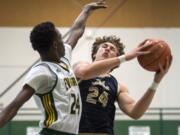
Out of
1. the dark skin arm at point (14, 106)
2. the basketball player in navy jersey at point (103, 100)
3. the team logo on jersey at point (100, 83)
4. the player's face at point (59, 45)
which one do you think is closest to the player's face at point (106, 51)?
the basketball player in navy jersey at point (103, 100)

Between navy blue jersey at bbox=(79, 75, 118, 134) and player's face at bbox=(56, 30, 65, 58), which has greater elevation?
player's face at bbox=(56, 30, 65, 58)

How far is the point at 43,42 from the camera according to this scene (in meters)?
2.59

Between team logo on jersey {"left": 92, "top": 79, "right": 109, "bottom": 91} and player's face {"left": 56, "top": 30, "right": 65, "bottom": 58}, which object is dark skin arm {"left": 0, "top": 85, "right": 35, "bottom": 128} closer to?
player's face {"left": 56, "top": 30, "right": 65, "bottom": 58}

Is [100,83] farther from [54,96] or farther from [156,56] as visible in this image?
[54,96]

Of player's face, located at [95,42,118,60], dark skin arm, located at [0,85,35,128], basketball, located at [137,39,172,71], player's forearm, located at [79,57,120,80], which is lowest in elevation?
dark skin arm, located at [0,85,35,128]

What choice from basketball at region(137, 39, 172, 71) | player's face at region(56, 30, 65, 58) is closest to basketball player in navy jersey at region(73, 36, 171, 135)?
basketball at region(137, 39, 172, 71)

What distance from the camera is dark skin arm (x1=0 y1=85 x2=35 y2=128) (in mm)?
2404

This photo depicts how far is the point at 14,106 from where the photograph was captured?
2.43 m

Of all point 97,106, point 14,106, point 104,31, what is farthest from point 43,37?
point 104,31

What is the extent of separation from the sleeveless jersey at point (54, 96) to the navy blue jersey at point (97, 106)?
621 mm

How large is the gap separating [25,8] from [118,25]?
1332mm

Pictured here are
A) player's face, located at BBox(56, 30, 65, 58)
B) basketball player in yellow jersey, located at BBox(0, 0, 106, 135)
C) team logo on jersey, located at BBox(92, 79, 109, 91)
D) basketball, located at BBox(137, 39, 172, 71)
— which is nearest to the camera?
basketball player in yellow jersey, located at BBox(0, 0, 106, 135)

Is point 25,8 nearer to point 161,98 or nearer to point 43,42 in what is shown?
point 161,98

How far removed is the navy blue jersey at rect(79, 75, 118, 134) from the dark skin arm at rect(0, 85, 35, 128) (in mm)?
848
